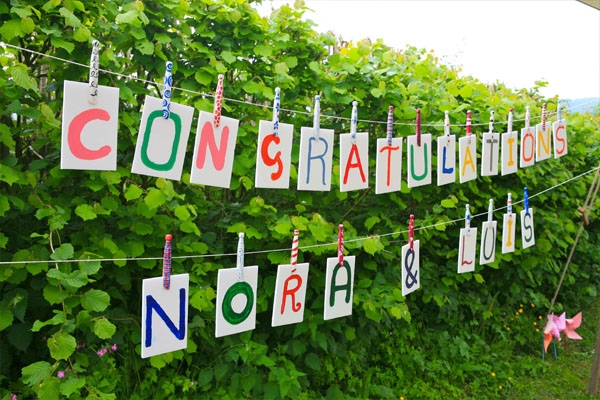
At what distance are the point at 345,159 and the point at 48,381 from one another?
1510mm

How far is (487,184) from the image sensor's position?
395 cm

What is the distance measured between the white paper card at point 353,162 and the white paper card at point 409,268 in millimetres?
520

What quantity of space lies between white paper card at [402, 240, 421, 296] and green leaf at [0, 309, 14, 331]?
1.84 meters

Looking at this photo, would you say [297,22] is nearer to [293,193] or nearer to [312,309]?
[293,193]

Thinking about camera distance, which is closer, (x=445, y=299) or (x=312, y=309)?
(x=312, y=309)

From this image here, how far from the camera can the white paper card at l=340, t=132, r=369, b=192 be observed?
2.22 meters

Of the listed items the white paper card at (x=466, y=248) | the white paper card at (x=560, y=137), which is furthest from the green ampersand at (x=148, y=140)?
the white paper card at (x=560, y=137)

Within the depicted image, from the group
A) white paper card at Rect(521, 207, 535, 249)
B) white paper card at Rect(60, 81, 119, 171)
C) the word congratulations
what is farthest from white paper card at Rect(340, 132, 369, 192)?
white paper card at Rect(521, 207, 535, 249)

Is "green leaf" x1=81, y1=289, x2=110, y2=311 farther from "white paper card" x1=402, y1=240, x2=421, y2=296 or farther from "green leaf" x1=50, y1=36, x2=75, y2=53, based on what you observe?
"white paper card" x1=402, y1=240, x2=421, y2=296

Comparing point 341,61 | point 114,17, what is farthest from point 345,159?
point 114,17

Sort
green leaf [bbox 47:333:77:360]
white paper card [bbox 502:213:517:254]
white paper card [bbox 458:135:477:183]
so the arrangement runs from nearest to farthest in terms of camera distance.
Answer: green leaf [bbox 47:333:77:360] < white paper card [bbox 458:135:477:183] < white paper card [bbox 502:213:517:254]

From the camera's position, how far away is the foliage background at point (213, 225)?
2.04 meters

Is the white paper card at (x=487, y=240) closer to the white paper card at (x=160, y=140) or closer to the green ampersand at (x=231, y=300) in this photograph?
the green ampersand at (x=231, y=300)

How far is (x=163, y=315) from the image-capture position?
1.78m
